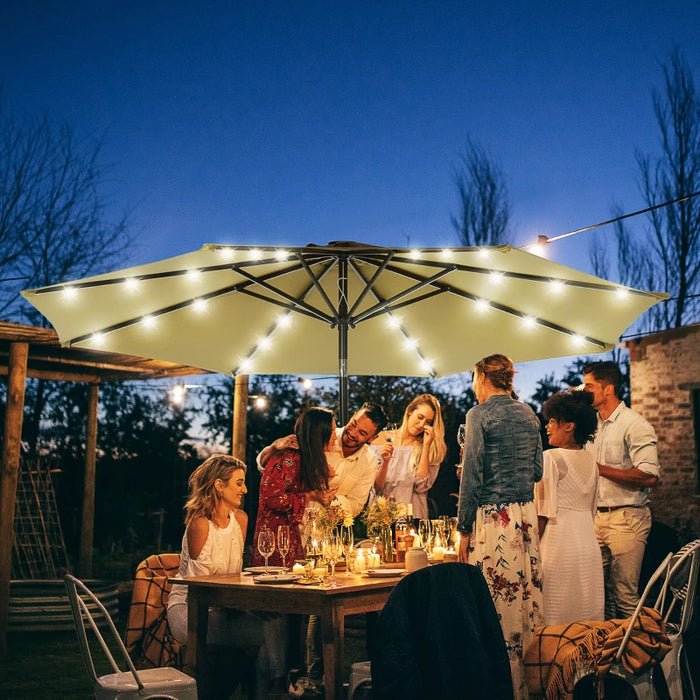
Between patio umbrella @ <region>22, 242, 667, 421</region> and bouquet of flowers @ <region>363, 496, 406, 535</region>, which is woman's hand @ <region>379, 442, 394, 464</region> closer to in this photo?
patio umbrella @ <region>22, 242, 667, 421</region>

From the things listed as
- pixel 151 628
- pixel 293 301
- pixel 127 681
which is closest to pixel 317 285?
pixel 293 301

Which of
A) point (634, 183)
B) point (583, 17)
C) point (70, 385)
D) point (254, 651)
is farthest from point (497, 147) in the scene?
point (254, 651)

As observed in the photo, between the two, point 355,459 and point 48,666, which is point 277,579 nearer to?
point 355,459

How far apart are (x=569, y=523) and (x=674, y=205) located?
53.2 ft

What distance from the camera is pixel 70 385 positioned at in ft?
50.0

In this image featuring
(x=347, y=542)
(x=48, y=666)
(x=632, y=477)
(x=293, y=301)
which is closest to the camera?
(x=347, y=542)

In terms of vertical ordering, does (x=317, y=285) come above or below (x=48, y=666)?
above

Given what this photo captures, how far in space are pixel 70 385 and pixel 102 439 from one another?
1.16 meters

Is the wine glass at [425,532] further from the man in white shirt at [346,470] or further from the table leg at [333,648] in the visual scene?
the table leg at [333,648]

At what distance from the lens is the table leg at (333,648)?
3.38 m

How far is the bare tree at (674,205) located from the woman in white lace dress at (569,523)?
1577 cm

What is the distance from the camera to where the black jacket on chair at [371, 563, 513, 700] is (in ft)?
9.10

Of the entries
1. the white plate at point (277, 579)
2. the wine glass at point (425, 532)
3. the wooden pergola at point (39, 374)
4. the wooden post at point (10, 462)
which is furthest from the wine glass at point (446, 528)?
the wooden post at point (10, 462)

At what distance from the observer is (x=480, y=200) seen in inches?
798
